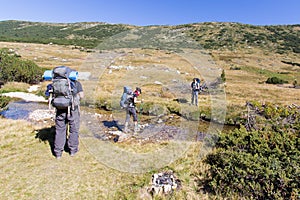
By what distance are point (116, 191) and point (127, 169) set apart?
1.29m

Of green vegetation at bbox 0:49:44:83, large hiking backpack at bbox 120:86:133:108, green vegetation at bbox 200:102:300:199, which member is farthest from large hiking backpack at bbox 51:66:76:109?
green vegetation at bbox 0:49:44:83

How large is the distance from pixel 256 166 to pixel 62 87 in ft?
21.2

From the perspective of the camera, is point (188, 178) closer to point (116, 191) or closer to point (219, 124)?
point (116, 191)

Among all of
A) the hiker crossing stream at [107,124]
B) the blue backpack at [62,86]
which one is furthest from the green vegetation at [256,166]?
the blue backpack at [62,86]

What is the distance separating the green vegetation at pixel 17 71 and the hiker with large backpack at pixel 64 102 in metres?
25.0

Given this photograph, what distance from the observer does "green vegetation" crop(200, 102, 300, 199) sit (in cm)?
710

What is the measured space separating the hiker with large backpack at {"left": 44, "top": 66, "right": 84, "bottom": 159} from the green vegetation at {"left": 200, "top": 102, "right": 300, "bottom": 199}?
4926 mm

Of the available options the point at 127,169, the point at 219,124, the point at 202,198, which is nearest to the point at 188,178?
the point at 202,198

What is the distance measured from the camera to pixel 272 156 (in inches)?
314

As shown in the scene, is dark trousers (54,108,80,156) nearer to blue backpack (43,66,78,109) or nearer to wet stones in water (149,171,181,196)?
blue backpack (43,66,78,109)

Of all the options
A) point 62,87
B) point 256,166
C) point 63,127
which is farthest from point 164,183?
point 62,87

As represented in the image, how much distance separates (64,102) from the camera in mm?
8164

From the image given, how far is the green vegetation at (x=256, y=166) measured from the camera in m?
7.10

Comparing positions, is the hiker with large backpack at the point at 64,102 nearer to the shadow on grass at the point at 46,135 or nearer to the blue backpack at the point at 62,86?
the blue backpack at the point at 62,86
